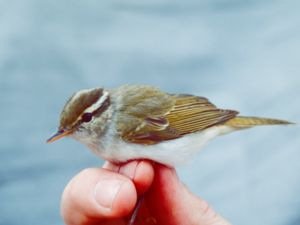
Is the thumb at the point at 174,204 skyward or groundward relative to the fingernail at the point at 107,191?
groundward

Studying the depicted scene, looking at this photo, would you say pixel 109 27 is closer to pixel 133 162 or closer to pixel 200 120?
pixel 200 120

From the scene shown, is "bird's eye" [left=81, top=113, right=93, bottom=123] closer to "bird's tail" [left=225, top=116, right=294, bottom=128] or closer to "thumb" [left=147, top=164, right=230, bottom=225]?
"thumb" [left=147, top=164, right=230, bottom=225]

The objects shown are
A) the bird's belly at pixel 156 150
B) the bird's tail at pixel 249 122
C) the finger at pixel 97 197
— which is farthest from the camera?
the bird's tail at pixel 249 122

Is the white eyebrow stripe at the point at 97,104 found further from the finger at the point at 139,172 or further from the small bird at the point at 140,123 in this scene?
the finger at the point at 139,172

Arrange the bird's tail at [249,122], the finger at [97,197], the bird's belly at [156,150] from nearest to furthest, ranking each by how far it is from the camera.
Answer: the finger at [97,197] < the bird's belly at [156,150] < the bird's tail at [249,122]

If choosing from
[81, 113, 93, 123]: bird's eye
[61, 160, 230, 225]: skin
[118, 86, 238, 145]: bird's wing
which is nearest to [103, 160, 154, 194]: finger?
[61, 160, 230, 225]: skin

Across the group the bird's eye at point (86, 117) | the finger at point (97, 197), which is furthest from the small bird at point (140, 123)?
the finger at point (97, 197)
